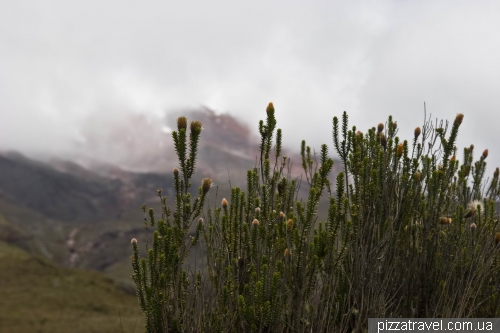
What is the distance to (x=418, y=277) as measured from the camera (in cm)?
409

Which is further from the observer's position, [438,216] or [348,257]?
[438,216]

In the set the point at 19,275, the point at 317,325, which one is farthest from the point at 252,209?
the point at 19,275

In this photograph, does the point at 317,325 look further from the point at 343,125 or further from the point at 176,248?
the point at 343,125

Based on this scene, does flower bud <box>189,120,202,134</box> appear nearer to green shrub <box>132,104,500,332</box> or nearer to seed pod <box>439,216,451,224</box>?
green shrub <box>132,104,500,332</box>

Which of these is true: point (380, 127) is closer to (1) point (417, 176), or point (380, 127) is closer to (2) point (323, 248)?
(1) point (417, 176)

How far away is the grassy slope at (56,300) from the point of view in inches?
2756

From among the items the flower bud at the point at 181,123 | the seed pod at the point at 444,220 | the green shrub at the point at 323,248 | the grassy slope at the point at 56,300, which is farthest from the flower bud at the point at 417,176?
the grassy slope at the point at 56,300

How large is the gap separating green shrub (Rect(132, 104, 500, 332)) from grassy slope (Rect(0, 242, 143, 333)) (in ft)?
209

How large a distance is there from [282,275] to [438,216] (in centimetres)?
187

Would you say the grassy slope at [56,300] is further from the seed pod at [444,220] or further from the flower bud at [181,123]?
the flower bud at [181,123]

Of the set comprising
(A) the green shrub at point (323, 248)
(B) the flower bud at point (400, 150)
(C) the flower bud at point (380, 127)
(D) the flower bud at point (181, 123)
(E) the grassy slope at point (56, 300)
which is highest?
(C) the flower bud at point (380, 127)

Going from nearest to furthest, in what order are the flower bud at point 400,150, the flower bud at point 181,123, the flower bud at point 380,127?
1. the flower bud at point 181,123
2. the flower bud at point 400,150
3. the flower bud at point 380,127

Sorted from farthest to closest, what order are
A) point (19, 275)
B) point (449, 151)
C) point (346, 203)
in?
1. point (19, 275)
2. point (449, 151)
3. point (346, 203)

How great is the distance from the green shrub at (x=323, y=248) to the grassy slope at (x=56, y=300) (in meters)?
63.8
